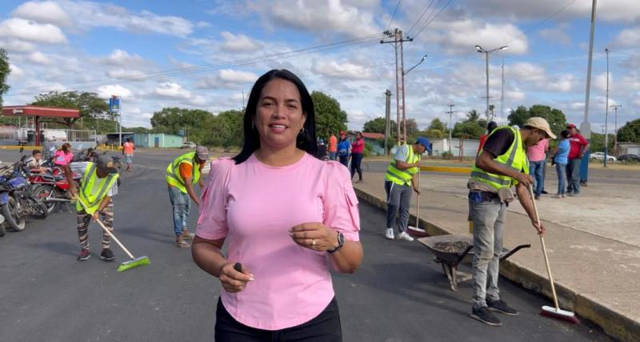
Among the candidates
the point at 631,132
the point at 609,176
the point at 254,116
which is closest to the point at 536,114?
the point at 631,132

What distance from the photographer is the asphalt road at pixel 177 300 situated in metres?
4.18

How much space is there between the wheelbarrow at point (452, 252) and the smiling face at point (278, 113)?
369 centimetres

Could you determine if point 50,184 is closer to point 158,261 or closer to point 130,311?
point 158,261

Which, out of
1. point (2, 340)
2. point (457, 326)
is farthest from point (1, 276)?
point (457, 326)

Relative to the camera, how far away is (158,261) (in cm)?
662

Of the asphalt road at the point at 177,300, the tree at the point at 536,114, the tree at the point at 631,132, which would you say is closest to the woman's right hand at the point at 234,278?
the asphalt road at the point at 177,300

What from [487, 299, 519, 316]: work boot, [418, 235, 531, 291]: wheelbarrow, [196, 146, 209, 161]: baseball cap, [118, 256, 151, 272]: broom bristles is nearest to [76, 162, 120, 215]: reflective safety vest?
[118, 256, 151, 272]: broom bristles

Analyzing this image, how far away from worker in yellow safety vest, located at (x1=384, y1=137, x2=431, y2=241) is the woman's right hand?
20.9 ft

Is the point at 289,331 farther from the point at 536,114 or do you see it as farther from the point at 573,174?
the point at 536,114

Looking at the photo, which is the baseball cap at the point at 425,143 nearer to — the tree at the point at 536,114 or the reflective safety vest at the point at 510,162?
the reflective safety vest at the point at 510,162

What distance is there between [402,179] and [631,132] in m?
92.5

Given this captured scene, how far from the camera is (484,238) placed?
4.55 metres

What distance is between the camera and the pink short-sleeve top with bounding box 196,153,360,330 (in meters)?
1.74

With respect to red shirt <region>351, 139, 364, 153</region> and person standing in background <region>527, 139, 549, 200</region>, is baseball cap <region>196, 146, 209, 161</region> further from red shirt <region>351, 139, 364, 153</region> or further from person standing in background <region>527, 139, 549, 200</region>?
red shirt <region>351, 139, 364, 153</region>
